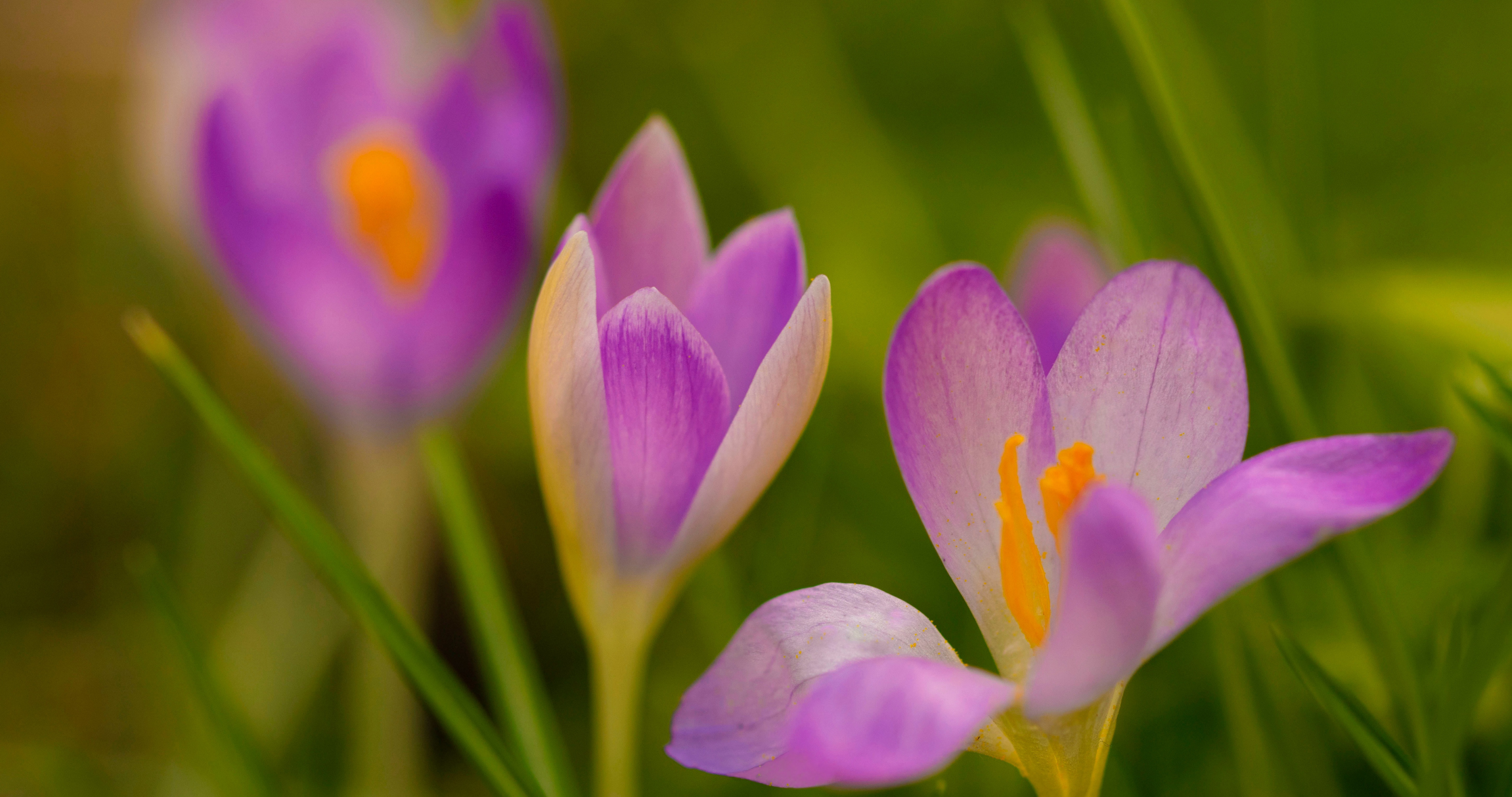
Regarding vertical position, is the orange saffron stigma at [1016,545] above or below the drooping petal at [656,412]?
below

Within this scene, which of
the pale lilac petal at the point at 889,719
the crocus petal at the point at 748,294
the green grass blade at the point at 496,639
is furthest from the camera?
the green grass blade at the point at 496,639

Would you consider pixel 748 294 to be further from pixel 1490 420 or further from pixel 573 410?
pixel 1490 420

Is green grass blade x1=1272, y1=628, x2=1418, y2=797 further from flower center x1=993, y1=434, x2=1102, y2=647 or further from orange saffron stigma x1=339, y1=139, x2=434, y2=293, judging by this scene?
orange saffron stigma x1=339, y1=139, x2=434, y2=293

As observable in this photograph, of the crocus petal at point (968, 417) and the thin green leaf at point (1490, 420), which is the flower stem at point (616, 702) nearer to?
the crocus petal at point (968, 417)

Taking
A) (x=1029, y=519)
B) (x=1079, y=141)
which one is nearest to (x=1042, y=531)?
(x=1029, y=519)

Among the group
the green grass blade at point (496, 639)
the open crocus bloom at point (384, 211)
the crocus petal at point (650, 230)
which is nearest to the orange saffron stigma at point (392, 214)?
the open crocus bloom at point (384, 211)

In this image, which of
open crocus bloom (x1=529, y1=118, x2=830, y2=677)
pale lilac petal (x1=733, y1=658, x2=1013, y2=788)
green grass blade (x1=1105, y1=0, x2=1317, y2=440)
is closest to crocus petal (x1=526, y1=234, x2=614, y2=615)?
open crocus bloom (x1=529, y1=118, x2=830, y2=677)

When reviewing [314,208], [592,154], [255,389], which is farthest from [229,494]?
[592,154]
